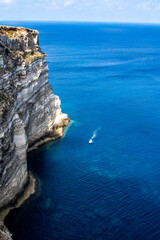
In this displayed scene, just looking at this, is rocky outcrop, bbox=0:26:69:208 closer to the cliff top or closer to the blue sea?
the cliff top

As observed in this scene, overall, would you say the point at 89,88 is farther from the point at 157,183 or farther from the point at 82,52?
the point at 82,52

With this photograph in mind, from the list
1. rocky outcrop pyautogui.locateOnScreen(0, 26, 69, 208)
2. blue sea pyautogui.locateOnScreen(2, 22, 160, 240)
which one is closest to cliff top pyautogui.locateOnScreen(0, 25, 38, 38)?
rocky outcrop pyautogui.locateOnScreen(0, 26, 69, 208)

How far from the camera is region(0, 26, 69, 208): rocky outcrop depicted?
4325 centimetres

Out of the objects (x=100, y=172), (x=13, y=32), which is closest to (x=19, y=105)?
(x=13, y=32)

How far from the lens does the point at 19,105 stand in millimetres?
50969

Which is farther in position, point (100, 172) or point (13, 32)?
point (100, 172)

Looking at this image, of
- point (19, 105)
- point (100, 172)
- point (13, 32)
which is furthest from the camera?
point (100, 172)

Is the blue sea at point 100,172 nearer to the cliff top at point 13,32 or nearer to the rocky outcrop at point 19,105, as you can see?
the rocky outcrop at point 19,105

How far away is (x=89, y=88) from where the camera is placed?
371 ft

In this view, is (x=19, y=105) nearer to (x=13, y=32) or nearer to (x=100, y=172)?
(x=13, y=32)

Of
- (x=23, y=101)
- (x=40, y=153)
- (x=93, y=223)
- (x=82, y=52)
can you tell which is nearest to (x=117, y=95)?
(x=40, y=153)

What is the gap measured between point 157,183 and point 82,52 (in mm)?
142729

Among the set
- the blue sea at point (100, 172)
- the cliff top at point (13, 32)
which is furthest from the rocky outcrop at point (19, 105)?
the blue sea at point (100, 172)

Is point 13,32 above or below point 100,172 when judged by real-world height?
above
